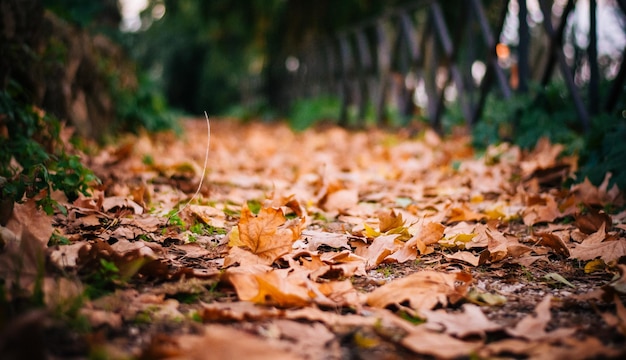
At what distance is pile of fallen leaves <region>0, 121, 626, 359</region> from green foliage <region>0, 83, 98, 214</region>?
100 millimetres

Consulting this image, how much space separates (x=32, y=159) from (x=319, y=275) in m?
1.32

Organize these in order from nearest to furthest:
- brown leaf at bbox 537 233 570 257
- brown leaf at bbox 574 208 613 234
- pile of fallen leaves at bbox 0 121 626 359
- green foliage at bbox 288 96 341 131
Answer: pile of fallen leaves at bbox 0 121 626 359
brown leaf at bbox 537 233 570 257
brown leaf at bbox 574 208 613 234
green foliage at bbox 288 96 341 131

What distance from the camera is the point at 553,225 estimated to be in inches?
73.8

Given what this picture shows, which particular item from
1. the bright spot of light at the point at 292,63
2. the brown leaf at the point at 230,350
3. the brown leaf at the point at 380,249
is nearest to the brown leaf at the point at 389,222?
the brown leaf at the point at 380,249

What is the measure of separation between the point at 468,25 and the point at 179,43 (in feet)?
38.6

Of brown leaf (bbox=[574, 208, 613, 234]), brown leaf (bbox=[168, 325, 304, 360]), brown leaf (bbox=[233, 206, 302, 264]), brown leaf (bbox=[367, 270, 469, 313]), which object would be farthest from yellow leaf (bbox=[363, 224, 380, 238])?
brown leaf (bbox=[168, 325, 304, 360])

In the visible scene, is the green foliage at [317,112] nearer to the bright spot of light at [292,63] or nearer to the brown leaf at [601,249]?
the bright spot of light at [292,63]

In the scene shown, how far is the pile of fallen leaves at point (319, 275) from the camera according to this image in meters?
0.94

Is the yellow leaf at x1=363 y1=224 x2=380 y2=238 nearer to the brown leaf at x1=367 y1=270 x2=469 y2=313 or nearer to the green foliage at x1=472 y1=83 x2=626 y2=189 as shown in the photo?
the brown leaf at x1=367 y1=270 x2=469 y2=313

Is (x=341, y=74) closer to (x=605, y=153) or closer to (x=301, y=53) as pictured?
(x=301, y=53)

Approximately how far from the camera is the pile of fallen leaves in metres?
0.94

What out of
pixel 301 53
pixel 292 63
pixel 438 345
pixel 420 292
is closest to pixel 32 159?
pixel 420 292

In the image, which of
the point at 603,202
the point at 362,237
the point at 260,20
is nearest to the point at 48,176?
the point at 362,237

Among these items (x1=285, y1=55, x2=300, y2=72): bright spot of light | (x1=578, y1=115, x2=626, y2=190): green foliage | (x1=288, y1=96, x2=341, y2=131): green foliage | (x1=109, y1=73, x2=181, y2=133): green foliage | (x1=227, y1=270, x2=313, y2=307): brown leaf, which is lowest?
(x1=227, y1=270, x2=313, y2=307): brown leaf
